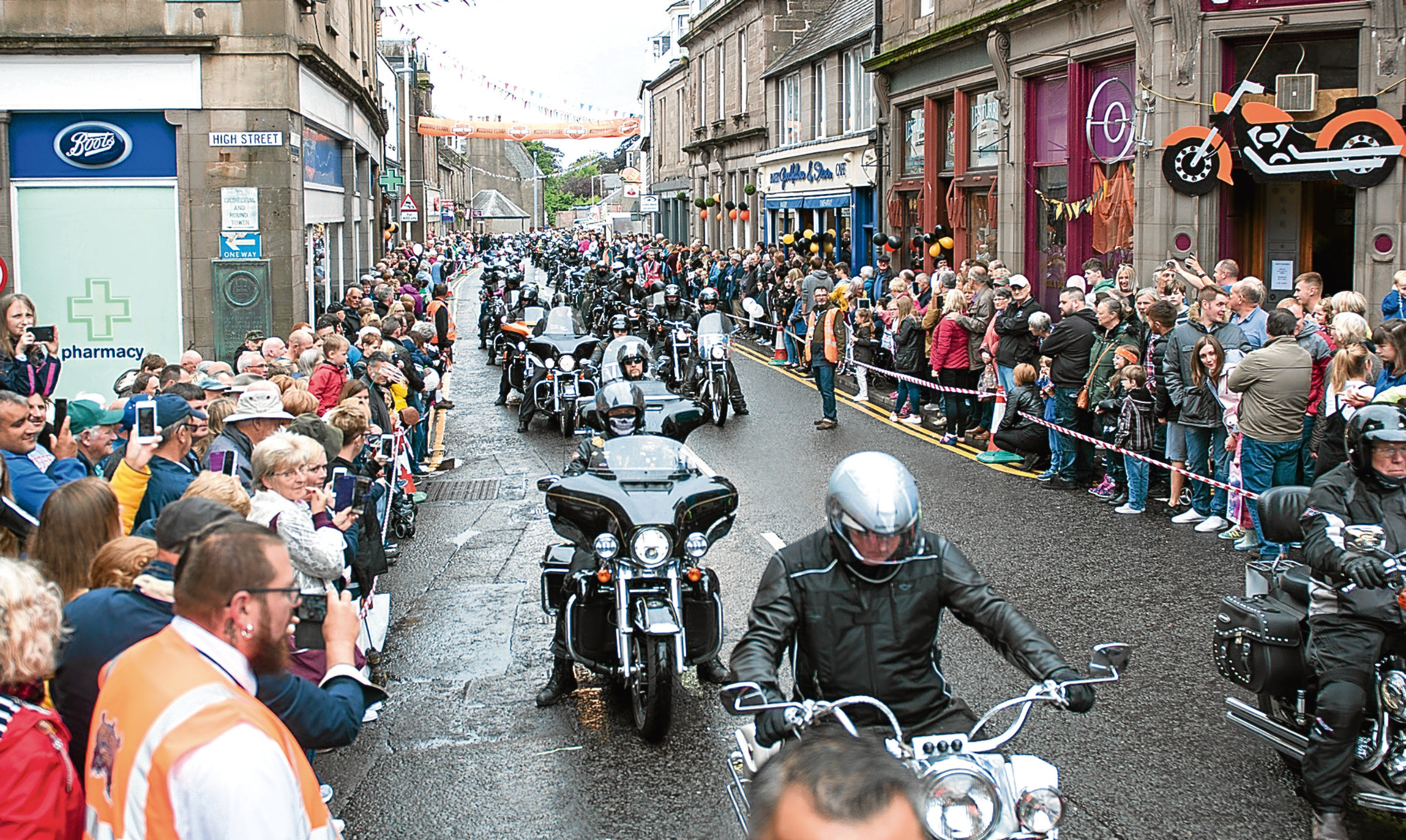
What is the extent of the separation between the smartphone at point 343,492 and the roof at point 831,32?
28.8 m

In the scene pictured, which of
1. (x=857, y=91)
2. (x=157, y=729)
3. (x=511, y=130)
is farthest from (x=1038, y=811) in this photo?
(x=511, y=130)

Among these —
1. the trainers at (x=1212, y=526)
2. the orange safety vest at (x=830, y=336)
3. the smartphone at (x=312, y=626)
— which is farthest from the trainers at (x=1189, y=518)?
the smartphone at (x=312, y=626)

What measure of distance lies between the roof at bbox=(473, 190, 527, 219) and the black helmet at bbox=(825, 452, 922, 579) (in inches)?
5155

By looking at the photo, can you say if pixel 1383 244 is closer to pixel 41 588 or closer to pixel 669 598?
pixel 669 598

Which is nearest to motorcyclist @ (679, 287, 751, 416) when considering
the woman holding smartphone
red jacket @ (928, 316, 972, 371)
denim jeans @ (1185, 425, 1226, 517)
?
red jacket @ (928, 316, 972, 371)

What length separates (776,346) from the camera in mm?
27578

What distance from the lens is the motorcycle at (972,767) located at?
12.7 feet

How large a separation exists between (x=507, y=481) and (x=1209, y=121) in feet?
35.0

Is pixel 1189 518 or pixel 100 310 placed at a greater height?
pixel 100 310

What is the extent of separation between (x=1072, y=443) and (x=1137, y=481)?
1262mm

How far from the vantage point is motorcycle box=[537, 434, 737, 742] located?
6.97 meters

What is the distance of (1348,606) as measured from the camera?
5.93m

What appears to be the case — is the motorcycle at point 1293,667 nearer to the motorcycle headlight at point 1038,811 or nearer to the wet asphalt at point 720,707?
the wet asphalt at point 720,707

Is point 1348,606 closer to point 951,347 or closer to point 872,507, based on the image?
point 872,507
